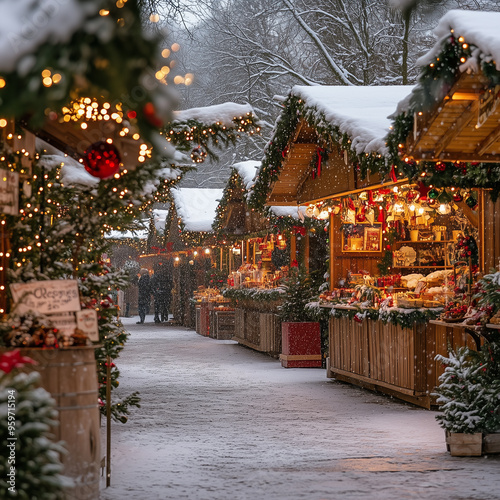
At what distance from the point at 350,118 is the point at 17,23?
7.85 metres

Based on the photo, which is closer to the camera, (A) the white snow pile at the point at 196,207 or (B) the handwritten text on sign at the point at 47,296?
(B) the handwritten text on sign at the point at 47,296

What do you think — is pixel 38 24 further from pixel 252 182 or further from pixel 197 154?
pixel 252 182

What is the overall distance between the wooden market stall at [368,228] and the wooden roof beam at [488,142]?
1.26 metres

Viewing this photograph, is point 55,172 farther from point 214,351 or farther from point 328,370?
point 214,351

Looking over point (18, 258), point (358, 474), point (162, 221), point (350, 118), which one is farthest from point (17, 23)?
point (162, 221)

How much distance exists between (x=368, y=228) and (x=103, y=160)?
8.70 meters

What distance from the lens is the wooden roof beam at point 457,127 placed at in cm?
680

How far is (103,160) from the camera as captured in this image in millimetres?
5941

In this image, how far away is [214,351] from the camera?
728 inches

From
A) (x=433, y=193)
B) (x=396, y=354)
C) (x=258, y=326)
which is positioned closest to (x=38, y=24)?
(x=433, y=193)

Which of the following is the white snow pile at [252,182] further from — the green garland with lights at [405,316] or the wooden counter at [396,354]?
the green garland with lights at [405,316]

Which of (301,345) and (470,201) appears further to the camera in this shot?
(301,345)

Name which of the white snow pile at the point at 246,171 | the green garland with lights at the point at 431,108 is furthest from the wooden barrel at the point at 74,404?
the white snow pile at the point at 246,171

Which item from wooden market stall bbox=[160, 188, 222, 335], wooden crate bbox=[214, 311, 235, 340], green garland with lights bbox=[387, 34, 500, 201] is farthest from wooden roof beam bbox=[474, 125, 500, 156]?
wooden market stall bbox=[160, 188, 222, 335]
